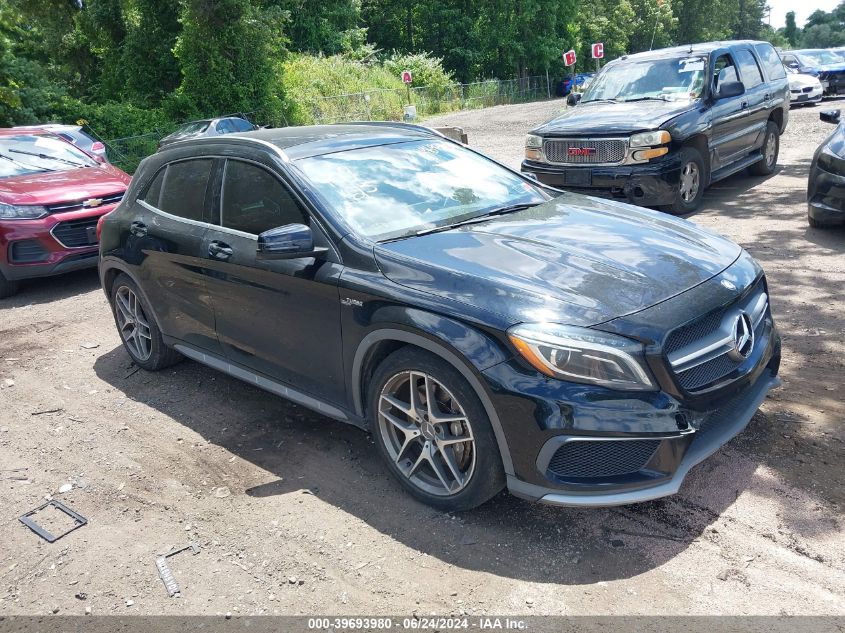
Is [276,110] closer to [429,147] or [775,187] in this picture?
[775,187]

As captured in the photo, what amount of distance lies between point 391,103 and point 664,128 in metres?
28.5

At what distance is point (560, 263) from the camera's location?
11.9 ft

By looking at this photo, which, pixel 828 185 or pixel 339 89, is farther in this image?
pixel 339 89

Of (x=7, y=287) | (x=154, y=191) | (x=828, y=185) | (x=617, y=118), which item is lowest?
(x=7, y=287)

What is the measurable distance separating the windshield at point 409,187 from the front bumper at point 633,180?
3831mm

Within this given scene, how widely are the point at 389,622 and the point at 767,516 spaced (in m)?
1.76

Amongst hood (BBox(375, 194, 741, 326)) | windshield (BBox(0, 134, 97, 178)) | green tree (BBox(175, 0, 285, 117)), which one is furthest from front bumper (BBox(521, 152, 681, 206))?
green tree (BBox(175, 0, 285, 117))

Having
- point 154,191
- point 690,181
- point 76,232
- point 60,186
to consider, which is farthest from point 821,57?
point 154,191

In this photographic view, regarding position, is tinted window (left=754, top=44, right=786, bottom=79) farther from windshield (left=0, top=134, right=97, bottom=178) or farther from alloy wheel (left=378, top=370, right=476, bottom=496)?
alloy wheel (left=378, top=370, right=476, bottom=496)

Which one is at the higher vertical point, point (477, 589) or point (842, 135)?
point (842, 135)

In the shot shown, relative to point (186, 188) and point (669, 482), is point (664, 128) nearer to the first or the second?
Result: point (186, 188)

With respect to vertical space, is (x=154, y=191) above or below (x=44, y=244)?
above

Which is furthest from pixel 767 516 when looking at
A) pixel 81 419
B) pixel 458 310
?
pixel 81 419

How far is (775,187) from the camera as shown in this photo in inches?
419
